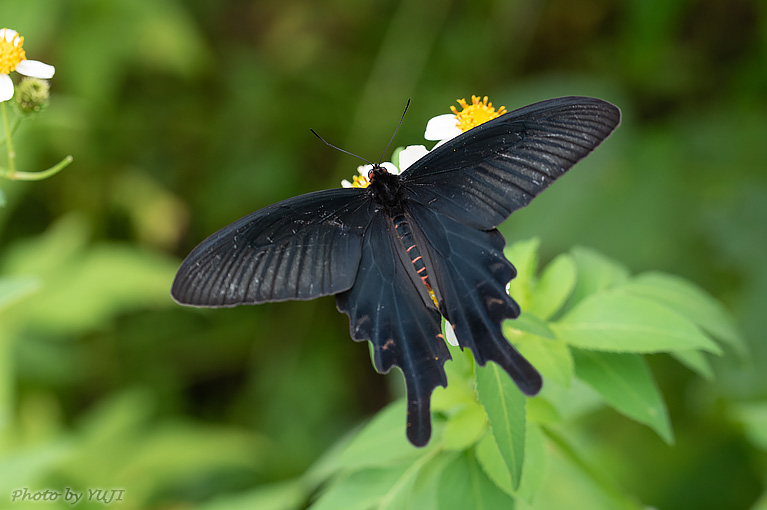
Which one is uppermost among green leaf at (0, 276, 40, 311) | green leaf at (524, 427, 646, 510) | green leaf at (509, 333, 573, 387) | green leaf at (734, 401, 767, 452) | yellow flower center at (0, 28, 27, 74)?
yellow flower center at (0, 28, 27, 74)

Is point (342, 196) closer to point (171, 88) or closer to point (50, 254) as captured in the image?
point (50, 254)

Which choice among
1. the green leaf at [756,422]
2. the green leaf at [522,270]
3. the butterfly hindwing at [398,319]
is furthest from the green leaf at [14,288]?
the green leaf at [756,422]

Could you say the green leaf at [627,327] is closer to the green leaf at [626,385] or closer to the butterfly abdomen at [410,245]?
the green leaf at [626,385]

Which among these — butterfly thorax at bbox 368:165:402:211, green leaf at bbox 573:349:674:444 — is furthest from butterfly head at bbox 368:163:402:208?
green leaf at bbox 573:349:674:444

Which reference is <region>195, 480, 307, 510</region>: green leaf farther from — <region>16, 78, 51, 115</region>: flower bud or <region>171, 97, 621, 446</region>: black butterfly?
<region>16, 78, 51, 115</region>: flower bud

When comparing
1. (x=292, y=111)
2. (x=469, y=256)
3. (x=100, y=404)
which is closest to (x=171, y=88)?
(x=292, y=111)
